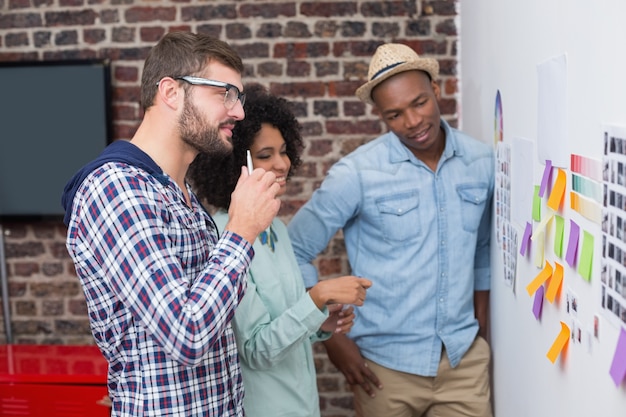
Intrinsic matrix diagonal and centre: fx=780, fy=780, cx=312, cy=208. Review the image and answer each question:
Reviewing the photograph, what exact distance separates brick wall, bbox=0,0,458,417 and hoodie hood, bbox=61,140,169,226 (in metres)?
1.66

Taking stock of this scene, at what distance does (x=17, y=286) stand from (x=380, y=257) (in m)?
1.76

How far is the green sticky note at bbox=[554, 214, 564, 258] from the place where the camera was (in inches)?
63.5

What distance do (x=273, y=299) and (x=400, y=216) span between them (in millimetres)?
594

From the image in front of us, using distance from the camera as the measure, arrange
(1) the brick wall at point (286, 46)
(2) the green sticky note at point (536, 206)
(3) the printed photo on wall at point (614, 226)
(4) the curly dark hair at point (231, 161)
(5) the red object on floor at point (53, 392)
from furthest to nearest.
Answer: (1) the brick wall at point (286, 46), (5) the red object on floor at point (53, 392), (4) the curly dark hair at point (231, 161), (2) the green sticky note at point (536, 206), (3) the printed photo on wall at point (614, 226)

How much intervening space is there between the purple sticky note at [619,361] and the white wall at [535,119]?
0.02m

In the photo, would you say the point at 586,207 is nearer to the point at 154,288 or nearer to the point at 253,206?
the point at 253,206

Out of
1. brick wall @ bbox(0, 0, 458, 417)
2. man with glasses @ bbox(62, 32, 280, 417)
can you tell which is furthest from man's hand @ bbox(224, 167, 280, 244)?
brick wall @ bbox(0, 0, 458, 417)

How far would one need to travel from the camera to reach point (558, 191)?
5.23 ft

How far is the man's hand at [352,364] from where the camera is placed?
2453mm

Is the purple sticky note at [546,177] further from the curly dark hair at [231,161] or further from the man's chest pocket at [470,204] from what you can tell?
the curly dark hair at [231,161]

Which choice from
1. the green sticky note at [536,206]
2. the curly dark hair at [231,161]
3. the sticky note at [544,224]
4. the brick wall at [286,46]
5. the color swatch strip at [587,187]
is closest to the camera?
the color swatch strip at [587,187]

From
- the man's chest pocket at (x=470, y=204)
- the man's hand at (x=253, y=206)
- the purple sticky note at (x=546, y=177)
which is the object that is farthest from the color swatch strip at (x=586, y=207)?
the man's chest pocket at (x=470, y=204)

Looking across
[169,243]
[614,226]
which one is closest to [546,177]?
[614,226]

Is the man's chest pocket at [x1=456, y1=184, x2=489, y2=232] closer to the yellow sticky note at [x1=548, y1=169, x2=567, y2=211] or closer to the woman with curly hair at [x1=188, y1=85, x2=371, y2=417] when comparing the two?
the woman with curly hair at [x1=188, y1=85, x2=371, y2=417]
